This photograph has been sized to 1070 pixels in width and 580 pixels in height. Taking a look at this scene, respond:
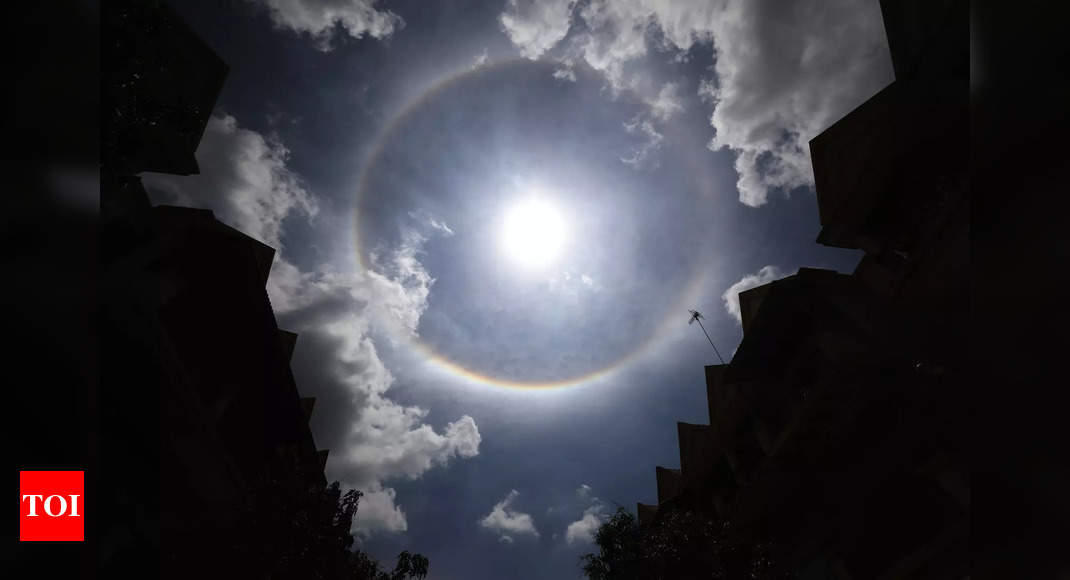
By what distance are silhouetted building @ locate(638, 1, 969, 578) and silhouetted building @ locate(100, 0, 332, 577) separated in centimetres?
1596

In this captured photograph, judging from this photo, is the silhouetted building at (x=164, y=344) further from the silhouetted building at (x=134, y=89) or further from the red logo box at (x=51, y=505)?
the red logo box at (x=51, y=505)

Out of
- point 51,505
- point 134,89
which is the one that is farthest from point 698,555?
point 134,89

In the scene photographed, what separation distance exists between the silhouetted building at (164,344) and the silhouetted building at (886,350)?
1596 centimetres

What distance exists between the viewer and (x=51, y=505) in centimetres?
176

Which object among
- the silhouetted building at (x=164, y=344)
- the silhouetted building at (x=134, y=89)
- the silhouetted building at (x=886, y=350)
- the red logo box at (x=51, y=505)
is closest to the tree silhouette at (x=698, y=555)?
the silhouetted building at (x=886, y=350)

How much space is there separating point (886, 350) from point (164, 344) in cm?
1994

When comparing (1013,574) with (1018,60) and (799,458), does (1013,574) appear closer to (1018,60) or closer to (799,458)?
(1018,60)

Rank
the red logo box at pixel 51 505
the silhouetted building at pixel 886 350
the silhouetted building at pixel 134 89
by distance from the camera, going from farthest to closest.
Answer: the silhouetted building at pixel 886 350, the silhouetted building at pixel 134 89, the red logo box at pixel 51 505

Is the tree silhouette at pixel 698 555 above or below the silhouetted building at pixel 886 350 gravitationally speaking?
below

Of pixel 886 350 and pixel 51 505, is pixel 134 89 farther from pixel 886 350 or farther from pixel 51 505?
pixel 886 350

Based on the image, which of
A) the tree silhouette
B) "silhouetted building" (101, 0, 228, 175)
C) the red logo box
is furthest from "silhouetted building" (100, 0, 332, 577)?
the tree silhouette

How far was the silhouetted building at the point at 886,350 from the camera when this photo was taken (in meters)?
11.9

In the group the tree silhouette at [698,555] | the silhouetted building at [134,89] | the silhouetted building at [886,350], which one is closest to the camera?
the silhouetted building at [134,89]

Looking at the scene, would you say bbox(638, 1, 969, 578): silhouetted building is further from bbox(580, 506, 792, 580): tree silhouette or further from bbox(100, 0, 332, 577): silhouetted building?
bbox(100, 0, 332, 577): silhouetted building
